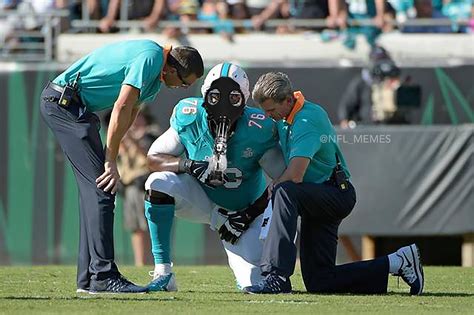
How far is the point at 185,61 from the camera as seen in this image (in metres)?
8.20

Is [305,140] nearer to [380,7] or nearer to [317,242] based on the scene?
[317,242]

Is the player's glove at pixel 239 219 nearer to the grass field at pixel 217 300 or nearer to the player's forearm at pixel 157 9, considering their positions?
the grass field at pixel 217 300

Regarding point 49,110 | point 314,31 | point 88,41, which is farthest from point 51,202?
point 49,110

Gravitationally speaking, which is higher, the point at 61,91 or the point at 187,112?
the point at 61,91

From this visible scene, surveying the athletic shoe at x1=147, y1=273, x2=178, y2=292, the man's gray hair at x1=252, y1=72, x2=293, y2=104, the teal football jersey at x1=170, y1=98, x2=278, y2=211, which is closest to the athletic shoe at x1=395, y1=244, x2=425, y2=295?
the teal football jersey at x1=170, y1=98, x2=278, y2=211

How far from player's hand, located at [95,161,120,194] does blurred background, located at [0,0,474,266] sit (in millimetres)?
6367

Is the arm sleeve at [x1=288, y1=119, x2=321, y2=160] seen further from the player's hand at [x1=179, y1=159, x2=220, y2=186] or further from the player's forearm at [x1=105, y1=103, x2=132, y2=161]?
the player's forearm at [x1=105, y1=103, x2=132, y2=161]

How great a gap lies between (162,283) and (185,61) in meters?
1.54

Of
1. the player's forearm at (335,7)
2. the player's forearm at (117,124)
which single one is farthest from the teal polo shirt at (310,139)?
the player's forearm at (335,7)

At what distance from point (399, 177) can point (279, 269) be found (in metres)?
6.53

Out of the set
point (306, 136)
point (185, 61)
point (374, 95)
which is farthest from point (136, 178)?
point (306, 136)

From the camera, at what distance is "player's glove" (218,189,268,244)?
28.8ft

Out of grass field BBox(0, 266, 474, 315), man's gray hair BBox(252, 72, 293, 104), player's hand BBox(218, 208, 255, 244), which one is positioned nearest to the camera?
grass field BBox(0, 266, 474, 315)

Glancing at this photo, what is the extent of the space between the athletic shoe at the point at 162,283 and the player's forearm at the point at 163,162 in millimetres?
732
